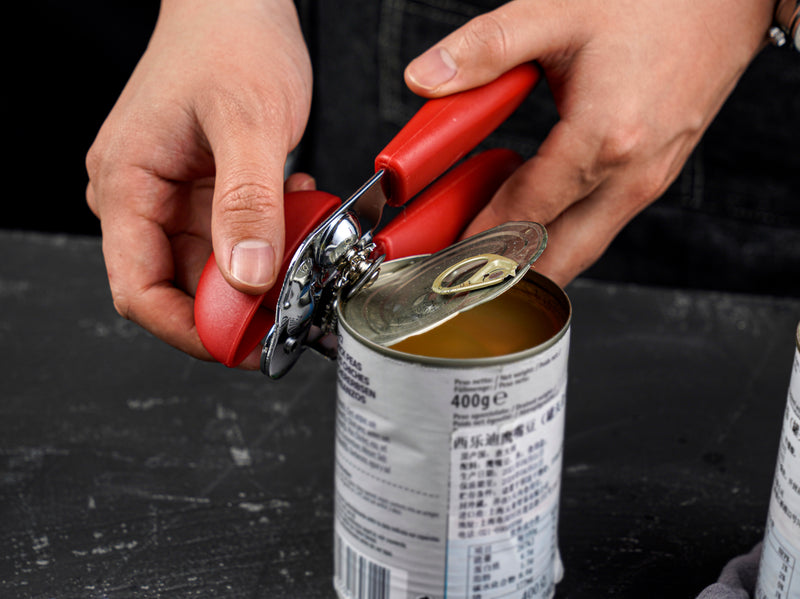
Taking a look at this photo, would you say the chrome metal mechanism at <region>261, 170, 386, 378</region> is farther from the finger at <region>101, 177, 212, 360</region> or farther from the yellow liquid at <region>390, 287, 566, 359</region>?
the finger at <region>101, 177, 212, 360</region>

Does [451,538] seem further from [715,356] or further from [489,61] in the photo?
[715,356]

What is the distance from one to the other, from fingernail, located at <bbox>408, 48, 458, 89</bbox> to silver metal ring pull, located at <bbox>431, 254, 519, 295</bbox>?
191 mm

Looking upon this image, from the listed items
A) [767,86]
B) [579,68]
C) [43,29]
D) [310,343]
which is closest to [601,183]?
[579,68]

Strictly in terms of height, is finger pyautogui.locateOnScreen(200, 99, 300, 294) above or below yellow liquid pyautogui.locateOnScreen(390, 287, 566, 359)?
above

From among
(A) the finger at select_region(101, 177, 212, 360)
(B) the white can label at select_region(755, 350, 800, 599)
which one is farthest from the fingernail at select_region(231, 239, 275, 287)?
(B) the white can label at select_region(755, 350, 800, 599)

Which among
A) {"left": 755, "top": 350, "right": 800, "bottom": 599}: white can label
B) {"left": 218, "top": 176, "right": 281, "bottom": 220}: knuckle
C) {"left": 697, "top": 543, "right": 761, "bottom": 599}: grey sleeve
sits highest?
{"left": 218, "top": 176, "right": 281, "bottom": 220}: knuckle

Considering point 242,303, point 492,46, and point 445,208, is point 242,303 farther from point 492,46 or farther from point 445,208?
point 492,46

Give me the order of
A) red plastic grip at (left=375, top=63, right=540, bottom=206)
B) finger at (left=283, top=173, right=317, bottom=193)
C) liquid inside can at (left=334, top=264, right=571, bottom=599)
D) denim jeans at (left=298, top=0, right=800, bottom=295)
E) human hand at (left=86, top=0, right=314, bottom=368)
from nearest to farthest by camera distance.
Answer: liquid inside can at (left=334, top=264, right=571, bottom=599) → red plastic grip at (left=375, top=63, right=540, bottom=206) → human hand at (left=86, top=0, right=314, bottom=368) → finger at (left=283, top=173, right=317, bottom=193) → denim jeans at (left=298, top=0, right=800, bottom=295)

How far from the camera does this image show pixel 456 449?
0.53m

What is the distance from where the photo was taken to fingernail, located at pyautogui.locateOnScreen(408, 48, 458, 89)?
0.70 m

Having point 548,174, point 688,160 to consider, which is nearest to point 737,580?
point 548,174

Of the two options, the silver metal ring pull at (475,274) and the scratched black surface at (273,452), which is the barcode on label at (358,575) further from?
the silver metal ring pull at (475,274)

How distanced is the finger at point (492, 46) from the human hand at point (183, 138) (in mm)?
149

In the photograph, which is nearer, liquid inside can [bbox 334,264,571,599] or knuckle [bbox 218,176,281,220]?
liquid inside can [bbox 334,264,571,599]
